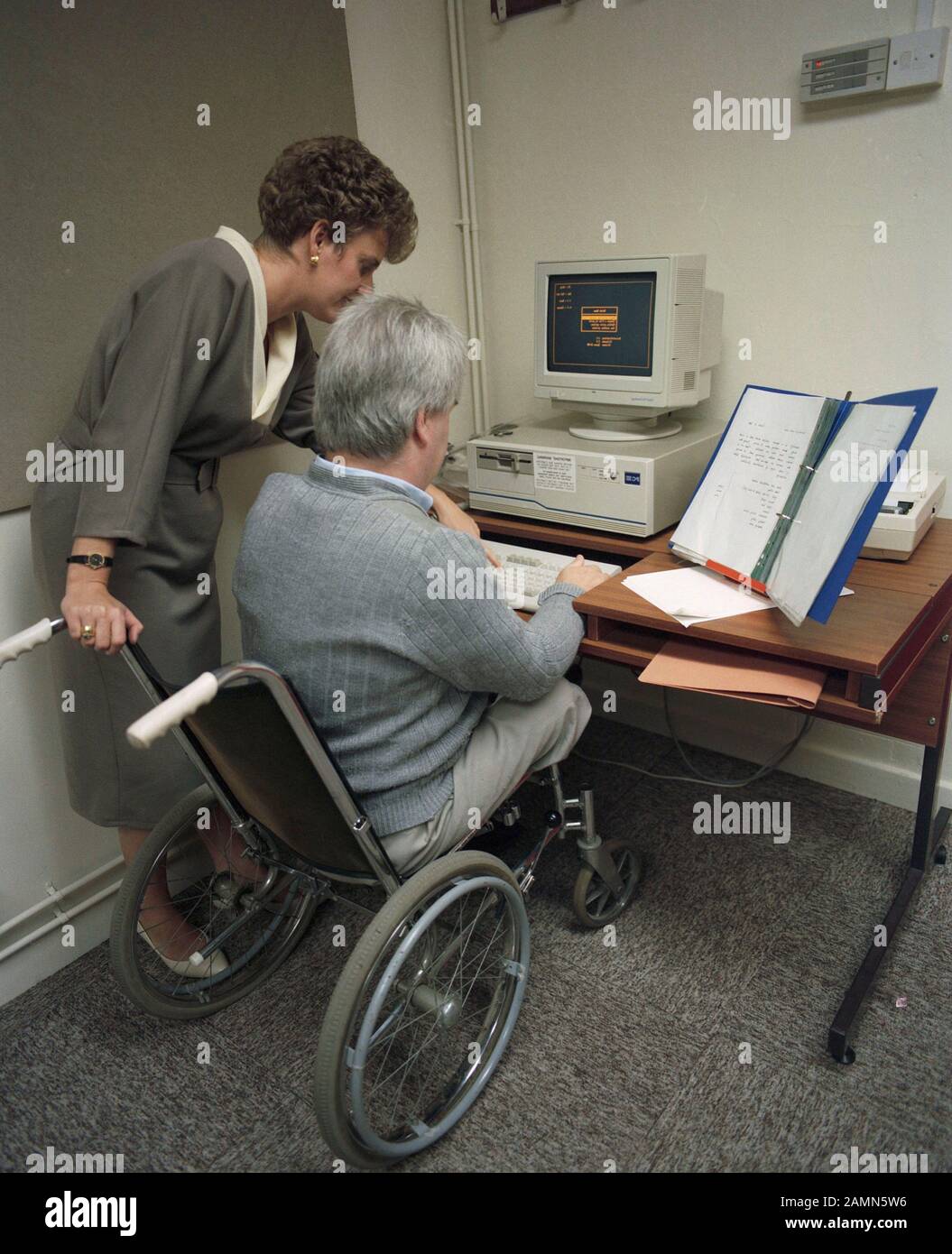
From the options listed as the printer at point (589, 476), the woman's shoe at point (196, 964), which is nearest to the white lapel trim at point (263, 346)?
the printer at point (589, 476)

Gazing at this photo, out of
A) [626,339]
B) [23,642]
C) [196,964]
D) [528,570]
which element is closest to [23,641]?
[23,642]

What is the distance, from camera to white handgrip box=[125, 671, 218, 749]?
0.91 metres

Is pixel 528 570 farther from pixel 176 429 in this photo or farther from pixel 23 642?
pixel 23 642

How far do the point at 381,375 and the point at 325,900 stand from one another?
1.25m

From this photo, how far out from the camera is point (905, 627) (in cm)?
142

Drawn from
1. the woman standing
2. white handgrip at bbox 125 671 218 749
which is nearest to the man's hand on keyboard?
the woman standing

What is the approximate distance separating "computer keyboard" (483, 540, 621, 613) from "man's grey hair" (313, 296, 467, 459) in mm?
489

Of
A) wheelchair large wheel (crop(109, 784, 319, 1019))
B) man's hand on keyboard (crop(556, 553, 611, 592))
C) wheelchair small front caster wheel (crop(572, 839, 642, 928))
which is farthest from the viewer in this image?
wheelchair small front caster wheel (crop(572, 839, 642, 928))

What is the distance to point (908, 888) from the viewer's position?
6.12ft

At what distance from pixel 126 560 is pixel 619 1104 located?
1.27 meters

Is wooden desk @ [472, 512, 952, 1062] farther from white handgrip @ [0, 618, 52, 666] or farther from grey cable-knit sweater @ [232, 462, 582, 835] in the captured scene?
white handgrip @ [0, 618, 52, 666]

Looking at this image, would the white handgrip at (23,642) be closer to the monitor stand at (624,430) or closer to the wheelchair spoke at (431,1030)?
the wheelchair spoke at (431,1030)
